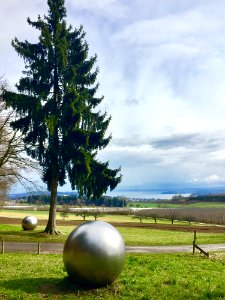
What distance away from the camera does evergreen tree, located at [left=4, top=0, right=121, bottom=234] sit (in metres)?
34.4

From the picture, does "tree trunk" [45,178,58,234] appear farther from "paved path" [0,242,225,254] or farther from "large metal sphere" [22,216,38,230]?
"paved path" [0,242,225,254]

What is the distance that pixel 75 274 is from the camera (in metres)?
12.3

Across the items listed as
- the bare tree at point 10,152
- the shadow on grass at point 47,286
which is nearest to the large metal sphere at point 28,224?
the bare tree at point 10,152

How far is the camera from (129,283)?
13.4m

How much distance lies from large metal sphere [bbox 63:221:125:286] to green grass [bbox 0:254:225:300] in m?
0.44

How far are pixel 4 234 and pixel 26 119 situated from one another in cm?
1045

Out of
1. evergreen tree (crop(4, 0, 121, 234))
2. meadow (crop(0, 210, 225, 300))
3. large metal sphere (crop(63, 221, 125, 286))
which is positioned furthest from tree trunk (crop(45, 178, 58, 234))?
→ large metal sphere (crop(63, 221, 125, 286))

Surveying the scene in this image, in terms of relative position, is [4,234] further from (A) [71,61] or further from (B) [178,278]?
(B) [178,278]


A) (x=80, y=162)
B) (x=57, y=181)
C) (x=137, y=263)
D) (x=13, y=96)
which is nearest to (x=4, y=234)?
(x=57, y=181)

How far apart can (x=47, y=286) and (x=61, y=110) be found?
23572mm

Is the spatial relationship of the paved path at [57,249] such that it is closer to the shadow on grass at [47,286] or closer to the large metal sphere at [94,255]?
the shadow on grass at [47,286]

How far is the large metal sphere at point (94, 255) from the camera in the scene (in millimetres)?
11992

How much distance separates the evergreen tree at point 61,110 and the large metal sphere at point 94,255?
71.5 ft

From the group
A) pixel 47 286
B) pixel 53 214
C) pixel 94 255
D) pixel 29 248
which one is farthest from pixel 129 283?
pixel 53 214
